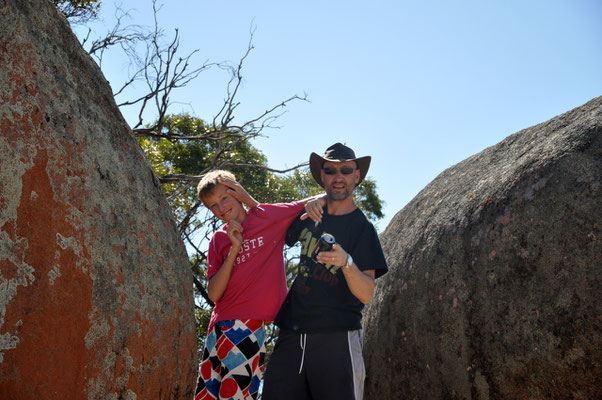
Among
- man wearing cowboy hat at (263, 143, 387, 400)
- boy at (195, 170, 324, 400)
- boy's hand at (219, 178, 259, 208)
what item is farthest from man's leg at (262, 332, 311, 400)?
boy's hand at (219, 178, 259, 208)

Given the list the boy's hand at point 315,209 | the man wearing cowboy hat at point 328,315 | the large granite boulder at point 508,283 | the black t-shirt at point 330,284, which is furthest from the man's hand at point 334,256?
→ the large granite boulder at point 508,283

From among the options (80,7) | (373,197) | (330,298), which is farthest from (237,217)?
→ (373,197)

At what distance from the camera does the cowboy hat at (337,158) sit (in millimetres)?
3623

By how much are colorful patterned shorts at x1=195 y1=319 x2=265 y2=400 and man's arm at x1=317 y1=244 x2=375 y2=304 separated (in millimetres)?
671

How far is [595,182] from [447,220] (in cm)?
101

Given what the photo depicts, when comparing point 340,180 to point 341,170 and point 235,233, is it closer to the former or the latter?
point 341,170

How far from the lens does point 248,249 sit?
11.4ft

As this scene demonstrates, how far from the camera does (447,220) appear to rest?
3.56 meters

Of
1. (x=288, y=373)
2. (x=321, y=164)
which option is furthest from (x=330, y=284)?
(x=321, y=164)

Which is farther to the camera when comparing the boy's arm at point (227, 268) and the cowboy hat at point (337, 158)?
the cowboy hat at point (337, 158)

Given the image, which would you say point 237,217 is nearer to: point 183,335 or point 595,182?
point 183,335

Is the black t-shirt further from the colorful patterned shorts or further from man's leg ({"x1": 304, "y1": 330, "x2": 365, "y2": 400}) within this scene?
the colorful patterned shorts

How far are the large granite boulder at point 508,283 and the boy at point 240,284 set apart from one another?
822 millimetres

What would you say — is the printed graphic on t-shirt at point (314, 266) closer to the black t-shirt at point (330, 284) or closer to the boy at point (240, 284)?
the black t-shirt at point (330, 284)
